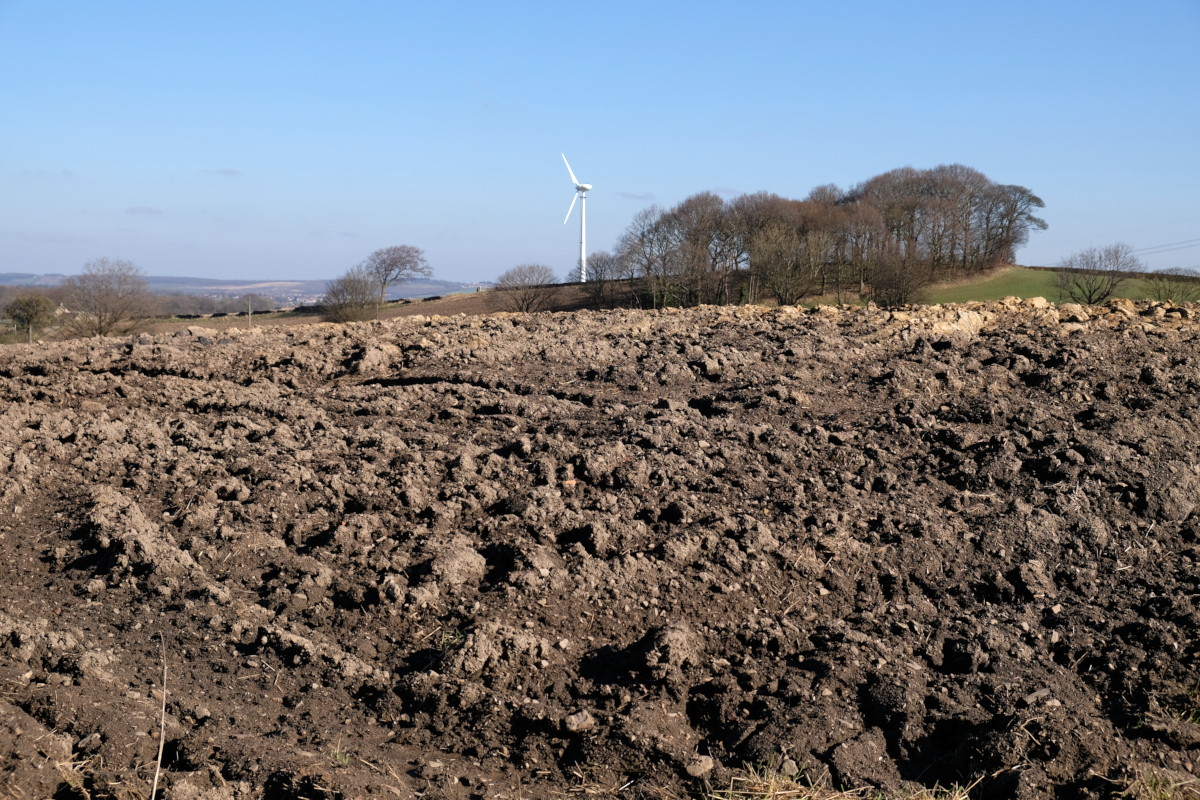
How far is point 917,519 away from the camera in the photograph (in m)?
5.03

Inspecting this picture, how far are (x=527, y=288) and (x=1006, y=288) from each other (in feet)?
106

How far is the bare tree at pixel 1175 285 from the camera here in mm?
35375

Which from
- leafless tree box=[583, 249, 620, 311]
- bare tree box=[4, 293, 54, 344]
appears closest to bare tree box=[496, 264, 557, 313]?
leafless tree box=[583, 249, 620, 311]

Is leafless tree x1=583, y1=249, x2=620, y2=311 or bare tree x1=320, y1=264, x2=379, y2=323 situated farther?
leafless tree x1=583, y1=249, x2=620, y2=311

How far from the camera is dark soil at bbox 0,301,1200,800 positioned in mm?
3213

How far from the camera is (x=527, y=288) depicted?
46219mm

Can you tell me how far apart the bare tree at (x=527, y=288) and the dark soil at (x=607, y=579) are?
124 ft

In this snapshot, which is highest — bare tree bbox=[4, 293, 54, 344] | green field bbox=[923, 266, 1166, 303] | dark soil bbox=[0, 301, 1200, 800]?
green field bbox=[923, 266, 1166, 303]

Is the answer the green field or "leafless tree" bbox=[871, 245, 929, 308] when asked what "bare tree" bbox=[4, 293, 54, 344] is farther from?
the green field

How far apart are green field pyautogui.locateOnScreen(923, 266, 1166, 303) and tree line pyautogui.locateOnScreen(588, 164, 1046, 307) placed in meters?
1.61

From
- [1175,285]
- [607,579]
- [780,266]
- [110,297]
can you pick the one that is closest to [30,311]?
[110,297]

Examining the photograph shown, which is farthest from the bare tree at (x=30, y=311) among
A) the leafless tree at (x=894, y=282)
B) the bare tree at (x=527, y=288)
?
the leafless tree at (x=894, y=282)

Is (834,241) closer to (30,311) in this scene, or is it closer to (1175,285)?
(1175,285)

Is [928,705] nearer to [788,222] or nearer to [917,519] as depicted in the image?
[917,519]
